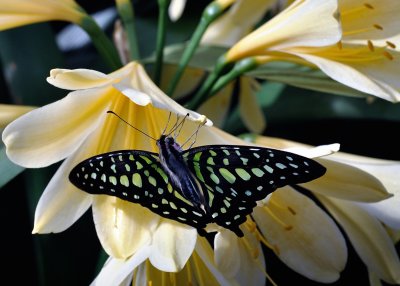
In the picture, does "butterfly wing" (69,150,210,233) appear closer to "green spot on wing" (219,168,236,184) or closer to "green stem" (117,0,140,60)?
"green spot on wing" (219,168,236,184)

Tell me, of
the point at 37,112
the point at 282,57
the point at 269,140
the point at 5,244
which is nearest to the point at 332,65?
the point at 282,57

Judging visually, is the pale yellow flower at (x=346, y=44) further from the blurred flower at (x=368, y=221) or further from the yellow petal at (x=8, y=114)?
the yellow petal at (x=8, y=114)

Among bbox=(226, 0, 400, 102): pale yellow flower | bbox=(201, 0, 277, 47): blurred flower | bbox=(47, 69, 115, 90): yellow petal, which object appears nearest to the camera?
bbox=(47, 69, 115, 90): yellow petal

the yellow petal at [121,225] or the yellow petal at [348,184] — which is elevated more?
the yellow petal at [121,225]

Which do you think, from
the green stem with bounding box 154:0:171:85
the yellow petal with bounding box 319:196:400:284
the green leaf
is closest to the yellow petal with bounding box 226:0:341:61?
the green stem with bounding box 154:0:171:85

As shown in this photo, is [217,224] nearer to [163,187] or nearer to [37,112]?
[163,187]

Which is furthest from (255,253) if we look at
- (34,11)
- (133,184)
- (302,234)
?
(34,11)

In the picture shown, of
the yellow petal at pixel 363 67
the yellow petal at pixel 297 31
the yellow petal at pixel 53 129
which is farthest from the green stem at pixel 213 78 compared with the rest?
the yellow petal at pixel 53 129
